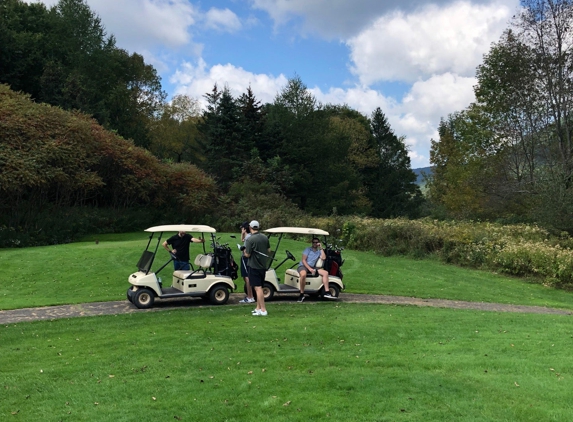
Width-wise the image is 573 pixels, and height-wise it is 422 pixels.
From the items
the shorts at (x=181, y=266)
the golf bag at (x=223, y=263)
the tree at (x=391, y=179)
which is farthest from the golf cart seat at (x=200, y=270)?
the tree at (x=391, y=179)

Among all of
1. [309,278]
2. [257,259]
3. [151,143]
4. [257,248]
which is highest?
[151,143]

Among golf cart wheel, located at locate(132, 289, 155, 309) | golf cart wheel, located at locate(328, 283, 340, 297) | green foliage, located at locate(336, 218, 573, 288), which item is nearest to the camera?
golf cart wheel, located at locate(132, 289, 155, 309)

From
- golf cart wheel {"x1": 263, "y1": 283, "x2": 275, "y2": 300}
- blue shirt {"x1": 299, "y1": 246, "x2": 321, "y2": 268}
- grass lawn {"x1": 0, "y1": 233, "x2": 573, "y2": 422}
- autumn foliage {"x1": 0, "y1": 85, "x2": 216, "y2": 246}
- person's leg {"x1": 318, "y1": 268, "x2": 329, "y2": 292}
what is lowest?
grass lawn {"x1": 0, "y1": 233, "x2": 573, "y2": 422}

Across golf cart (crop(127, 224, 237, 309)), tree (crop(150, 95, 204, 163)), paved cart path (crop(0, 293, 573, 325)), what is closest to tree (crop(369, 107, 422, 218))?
tree (crop(150, 95, 204, 163))

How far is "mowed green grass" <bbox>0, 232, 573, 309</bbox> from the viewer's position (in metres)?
12.6

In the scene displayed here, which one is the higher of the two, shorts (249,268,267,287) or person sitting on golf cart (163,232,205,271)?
person sitting on golf cart (163,232,205,271)

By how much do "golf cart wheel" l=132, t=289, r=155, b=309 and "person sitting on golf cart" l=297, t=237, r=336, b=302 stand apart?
11.5 ft

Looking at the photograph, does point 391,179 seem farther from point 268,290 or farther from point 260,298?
point 260,298

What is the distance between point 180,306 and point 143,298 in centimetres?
85

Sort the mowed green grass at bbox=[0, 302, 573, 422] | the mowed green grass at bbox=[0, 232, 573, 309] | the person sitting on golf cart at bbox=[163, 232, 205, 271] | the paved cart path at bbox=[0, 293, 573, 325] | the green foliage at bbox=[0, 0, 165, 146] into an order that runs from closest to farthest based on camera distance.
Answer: the mowed green grass at bbox=[0, 302, 573, 422] → the paved cart path at bbox=[0, 293, 573, 325] → the person sitting on golf cart at bbox=[163, 232, 205, 271] → the mowed green grass at bbox=[0, 232, 573, 309] → the green foliage at bbox=[0, 0, 165, 146]

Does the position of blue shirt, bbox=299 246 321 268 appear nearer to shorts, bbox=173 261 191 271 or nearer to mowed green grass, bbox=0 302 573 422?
mowed green grass, bbox=0 302 573 422

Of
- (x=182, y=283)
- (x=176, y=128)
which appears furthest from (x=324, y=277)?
(x=176, y=128)

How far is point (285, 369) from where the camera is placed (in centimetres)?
602

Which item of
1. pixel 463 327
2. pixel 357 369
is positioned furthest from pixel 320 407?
pixel 463 327
